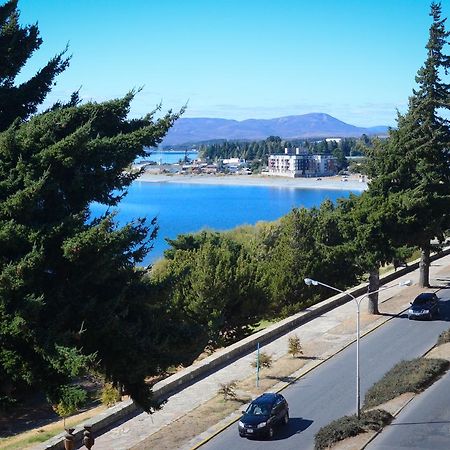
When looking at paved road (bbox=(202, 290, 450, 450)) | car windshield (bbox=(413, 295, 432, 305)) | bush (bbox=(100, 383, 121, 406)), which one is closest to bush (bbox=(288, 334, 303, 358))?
paved road (bbox=(202, 290, 450, 450))

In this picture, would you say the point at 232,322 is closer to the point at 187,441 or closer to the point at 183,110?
the point at 187,441

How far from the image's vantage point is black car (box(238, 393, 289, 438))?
1991 cm

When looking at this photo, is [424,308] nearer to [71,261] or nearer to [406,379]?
[406,379]

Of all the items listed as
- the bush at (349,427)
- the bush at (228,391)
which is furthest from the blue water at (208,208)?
the bush at (349,427)

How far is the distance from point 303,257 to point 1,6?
94.0 feet

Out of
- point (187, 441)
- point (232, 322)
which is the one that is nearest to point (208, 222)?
point (232, 322)

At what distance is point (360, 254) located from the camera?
33.6 meters

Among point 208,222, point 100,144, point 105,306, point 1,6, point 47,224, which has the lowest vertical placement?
point 208,222

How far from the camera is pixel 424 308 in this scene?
34344 mm

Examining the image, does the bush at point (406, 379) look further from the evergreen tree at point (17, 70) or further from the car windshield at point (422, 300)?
the evergreen tree at point (17, 70)

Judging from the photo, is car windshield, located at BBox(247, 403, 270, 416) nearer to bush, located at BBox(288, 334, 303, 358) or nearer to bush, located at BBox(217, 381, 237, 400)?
bush, located at BBox(217, 381, 237, 400)

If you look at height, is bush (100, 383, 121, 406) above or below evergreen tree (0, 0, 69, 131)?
below

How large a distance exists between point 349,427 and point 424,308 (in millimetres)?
16797

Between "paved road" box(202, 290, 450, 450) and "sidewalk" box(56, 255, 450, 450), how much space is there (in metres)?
0.65
